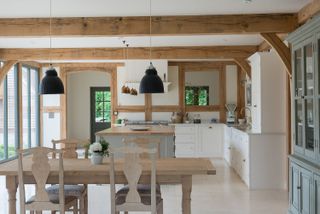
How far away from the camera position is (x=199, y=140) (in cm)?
1066

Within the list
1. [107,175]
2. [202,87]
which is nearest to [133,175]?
[107,175]

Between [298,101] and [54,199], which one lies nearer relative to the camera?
[54,199]

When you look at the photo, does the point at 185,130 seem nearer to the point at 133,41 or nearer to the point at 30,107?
the point at 133,41

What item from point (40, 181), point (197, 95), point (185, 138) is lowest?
point (185, 138)

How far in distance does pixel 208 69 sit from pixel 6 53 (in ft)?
16.6

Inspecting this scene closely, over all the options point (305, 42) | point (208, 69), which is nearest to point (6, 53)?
point (208, 69)

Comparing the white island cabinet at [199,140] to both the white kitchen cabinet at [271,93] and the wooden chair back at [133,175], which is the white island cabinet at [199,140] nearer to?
→ the white kitchen cabinet at [271,93]

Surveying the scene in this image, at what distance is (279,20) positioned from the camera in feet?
18.6

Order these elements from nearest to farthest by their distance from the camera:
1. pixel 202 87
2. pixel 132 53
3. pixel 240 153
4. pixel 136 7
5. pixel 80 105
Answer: pixel 136 7 < pixel 240 153 < pixel 132 53 < pixel 202 87 < pixel 80 105

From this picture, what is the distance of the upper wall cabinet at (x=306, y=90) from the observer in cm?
399

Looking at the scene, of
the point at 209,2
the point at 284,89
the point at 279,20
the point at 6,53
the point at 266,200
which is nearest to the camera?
the point at 209,2

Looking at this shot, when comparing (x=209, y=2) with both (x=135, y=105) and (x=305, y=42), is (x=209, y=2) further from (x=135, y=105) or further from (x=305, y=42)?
(x=135, y=105)

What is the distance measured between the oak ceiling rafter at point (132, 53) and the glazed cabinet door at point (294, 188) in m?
4.12

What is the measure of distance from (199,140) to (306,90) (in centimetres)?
641
